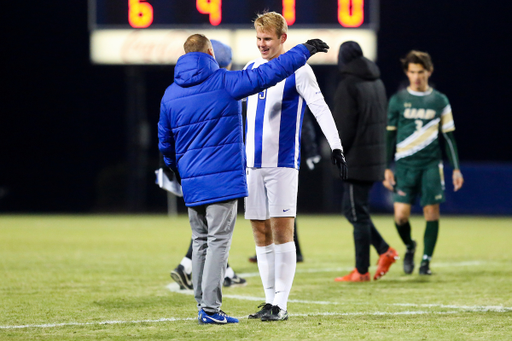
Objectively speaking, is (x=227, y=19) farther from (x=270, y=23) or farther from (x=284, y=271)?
(x=284, y=271)

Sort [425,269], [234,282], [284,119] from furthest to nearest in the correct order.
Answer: [425,269] → [234,282] → [284,119]

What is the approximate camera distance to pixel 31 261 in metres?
8.52

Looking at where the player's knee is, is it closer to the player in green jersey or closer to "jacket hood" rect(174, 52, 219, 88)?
the player in green jersey

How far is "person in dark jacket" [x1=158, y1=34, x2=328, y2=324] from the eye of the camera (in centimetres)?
457

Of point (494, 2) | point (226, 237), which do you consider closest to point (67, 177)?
point (494, 2)

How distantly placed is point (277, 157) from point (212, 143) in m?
0.50

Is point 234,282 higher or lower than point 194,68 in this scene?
lower

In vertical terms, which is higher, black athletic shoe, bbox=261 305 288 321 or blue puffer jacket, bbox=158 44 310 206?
blue puffer jacket, bbox=158 44 310 206

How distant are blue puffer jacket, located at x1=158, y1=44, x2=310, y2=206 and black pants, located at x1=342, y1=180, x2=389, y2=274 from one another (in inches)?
96.8

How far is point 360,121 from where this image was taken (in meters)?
6.91

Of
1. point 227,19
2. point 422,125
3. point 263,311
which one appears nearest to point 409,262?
point 422,125

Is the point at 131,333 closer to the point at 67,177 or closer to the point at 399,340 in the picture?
the point at 399,340

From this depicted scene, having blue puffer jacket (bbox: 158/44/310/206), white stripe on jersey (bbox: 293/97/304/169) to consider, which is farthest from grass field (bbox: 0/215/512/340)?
white stripe on jersey (bbox: 293/97/304/169)

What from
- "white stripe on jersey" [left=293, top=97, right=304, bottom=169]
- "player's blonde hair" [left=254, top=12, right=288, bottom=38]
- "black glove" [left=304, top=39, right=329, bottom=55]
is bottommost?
"white stripe on jersey" [left=293, top=97, right=304, bottom=169]
